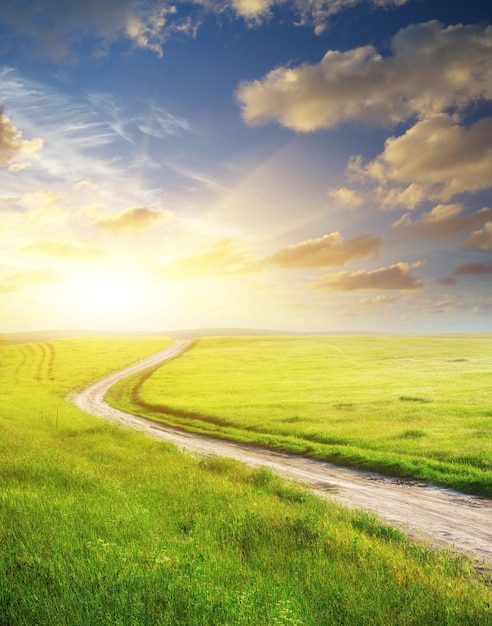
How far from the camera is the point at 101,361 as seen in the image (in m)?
106

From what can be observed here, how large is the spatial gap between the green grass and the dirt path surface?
1.38 m

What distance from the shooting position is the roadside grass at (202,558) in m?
6.43

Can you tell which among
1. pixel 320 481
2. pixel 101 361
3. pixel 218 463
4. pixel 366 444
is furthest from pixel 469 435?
pixel 101 361

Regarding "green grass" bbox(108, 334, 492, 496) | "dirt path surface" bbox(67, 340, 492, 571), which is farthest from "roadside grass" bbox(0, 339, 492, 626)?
"green grass" bbox(108, 334, 492, 496)

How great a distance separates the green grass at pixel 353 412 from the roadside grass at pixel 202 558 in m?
9.14

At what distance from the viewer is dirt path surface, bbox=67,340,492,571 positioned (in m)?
12.2

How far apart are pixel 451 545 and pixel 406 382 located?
42.2 meters

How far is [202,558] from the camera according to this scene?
321 inches

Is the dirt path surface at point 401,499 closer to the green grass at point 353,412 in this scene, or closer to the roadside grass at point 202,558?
the green grass at point 353,412

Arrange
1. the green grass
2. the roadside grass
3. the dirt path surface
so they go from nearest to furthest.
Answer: the roadside grass, the dirt path surface, the green grass

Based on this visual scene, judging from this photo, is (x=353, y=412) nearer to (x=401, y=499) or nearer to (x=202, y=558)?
(x=401, y=499)

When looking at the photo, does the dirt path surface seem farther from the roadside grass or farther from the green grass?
the roadside grass

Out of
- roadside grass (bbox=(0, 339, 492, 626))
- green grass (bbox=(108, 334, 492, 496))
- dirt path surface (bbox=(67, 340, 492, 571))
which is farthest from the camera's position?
green grass (bbox=(108, 334, 492, 496))

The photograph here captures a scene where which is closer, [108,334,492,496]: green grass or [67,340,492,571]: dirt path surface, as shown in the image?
[67,340,492,571]: dirt path surface
